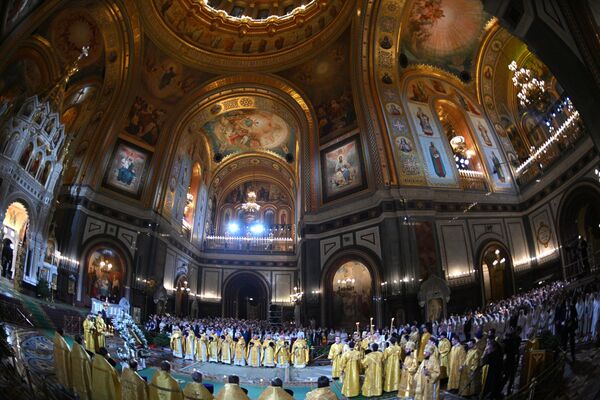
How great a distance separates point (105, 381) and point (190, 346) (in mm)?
10459

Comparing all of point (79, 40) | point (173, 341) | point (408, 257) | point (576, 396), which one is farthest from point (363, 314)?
point (79, 40)

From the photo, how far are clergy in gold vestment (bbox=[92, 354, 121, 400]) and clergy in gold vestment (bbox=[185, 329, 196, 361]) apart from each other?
1019cm

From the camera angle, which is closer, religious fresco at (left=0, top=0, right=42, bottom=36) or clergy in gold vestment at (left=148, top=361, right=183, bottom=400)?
clergy in gold vestment at (left=148, top=361, right=183, bottom=400)

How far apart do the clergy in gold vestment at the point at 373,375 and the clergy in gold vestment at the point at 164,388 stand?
18.4 feet

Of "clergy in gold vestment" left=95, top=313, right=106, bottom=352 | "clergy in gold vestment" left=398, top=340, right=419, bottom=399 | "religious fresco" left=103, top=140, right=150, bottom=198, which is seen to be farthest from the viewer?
"religious fresco" left=103, top=140, right=150, bottom=198

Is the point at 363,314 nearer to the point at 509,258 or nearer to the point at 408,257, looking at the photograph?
the point at 408,257

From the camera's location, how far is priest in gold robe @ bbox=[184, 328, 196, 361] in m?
15.8

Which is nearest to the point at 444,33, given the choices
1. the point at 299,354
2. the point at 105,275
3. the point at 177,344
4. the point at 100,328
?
the point at 299,354

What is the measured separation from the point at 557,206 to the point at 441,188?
5049 mm

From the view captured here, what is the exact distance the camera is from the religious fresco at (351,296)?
2128 cm

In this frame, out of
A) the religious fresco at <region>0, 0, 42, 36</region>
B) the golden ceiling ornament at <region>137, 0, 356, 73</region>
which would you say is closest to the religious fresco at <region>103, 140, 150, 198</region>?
the golden ceiling ornament at <region>137, 0, 356, 73</region>

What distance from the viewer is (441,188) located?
2055 centimetres

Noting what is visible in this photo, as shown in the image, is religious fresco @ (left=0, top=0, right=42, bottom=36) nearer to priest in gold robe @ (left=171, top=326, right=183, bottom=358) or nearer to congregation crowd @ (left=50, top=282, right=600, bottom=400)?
congregation crowd @ (left=50, top=282, right=600, bottom=400)

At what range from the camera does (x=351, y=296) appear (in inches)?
868
